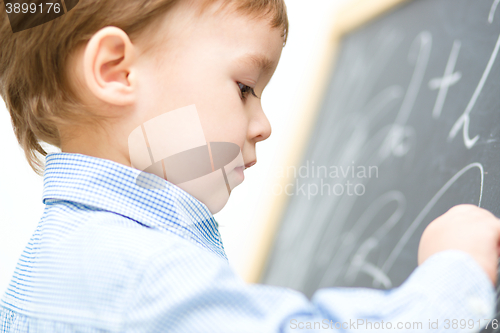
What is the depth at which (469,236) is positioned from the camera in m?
0.31

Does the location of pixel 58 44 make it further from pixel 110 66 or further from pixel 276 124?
pixel 276 124

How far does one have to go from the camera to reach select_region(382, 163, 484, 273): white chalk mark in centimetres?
48

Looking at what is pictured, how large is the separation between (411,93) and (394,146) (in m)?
0.10

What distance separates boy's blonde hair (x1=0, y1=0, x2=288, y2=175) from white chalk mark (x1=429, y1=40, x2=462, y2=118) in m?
0.28

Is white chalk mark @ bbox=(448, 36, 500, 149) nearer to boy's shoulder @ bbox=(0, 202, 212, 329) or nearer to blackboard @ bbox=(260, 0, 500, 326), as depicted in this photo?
blackboard @ bbox=(260, 0, 500, 326)

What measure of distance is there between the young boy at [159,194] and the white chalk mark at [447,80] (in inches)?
10.9

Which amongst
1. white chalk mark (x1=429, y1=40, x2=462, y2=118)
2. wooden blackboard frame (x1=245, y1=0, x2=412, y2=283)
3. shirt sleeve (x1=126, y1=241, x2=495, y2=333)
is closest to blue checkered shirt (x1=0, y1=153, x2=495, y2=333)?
shirt sleeve (x1=126, y1=241, x2=495, y2=333)

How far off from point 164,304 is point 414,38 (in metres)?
0.70

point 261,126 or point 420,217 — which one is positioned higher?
point 261,126

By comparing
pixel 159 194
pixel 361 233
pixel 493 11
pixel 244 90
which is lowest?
pixel 361 233

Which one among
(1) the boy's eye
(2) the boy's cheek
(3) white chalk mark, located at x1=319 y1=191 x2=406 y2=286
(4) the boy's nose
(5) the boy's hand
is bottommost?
(3) white chalk mark, located at x1=319 y1=191 x2=406 y2=286

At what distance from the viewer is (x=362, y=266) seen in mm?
735

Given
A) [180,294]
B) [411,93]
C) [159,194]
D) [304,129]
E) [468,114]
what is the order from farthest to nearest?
[304,129], [411,93], [468,114], [159,194], [180,294]

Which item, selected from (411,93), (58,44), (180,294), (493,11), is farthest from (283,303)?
(411,93)
